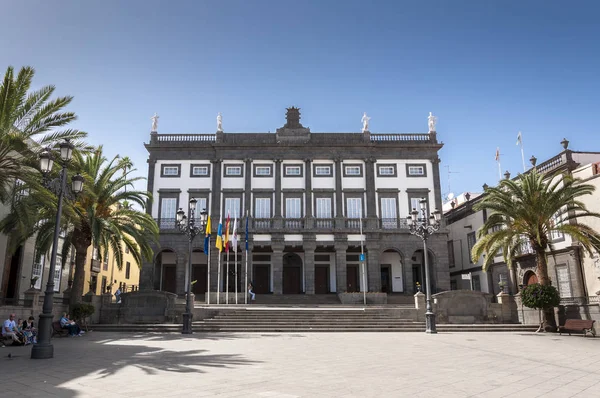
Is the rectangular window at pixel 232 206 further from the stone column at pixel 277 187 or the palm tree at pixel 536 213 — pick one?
the palm tree at pixel 536 213

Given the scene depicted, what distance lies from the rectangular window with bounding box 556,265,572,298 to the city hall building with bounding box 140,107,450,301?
8576mm

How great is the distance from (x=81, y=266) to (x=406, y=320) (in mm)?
15900

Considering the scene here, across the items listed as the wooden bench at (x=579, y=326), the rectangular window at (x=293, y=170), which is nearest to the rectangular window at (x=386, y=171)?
the rectangular window at (x=293, y=170)

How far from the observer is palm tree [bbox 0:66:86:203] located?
606 inches

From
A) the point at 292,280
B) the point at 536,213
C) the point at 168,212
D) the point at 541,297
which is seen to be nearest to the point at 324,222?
the point at 292,280

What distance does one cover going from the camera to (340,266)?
34625 mm

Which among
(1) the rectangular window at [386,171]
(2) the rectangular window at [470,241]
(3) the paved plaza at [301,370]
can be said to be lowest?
(3) the paved plaza at [301,370]

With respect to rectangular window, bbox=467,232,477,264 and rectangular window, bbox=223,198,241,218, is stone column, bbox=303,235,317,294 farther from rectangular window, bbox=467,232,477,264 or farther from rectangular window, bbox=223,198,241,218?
rectangular window, bbox=467,232,477,264

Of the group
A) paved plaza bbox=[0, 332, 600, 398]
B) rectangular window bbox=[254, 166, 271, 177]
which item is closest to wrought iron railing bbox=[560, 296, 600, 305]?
paved plaza bbox=[0, 332, 600, 398]

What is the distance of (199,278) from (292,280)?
728 cm

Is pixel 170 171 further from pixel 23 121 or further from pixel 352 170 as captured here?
pixel 23 121

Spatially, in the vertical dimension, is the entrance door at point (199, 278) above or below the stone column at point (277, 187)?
below

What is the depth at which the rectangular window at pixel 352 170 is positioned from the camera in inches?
1436

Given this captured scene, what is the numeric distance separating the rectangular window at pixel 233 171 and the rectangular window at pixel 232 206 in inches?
79.9
